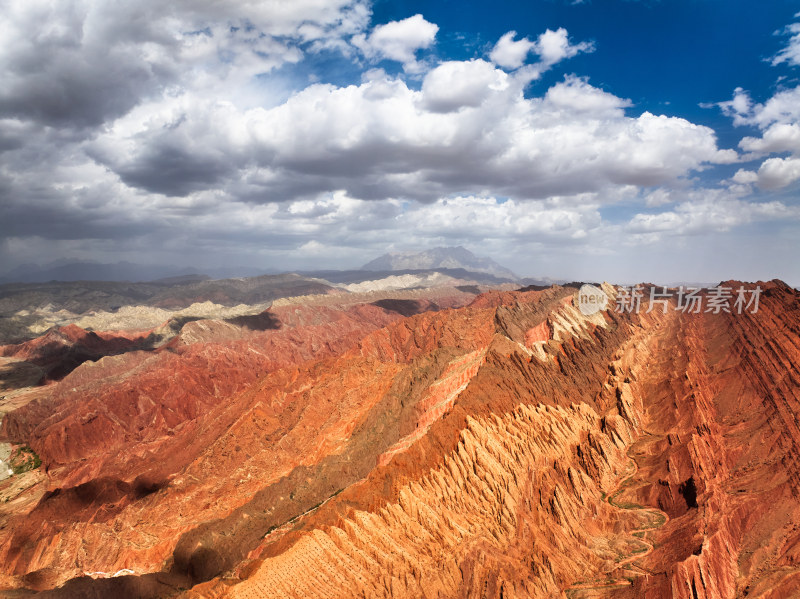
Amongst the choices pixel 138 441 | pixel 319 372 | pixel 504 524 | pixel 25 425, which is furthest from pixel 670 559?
pixel 25 425

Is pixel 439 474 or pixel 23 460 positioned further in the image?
pixel 23 460

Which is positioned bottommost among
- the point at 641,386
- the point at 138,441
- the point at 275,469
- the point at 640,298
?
the point at 138,441

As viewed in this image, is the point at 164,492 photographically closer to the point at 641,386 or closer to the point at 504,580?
the point at 504,580

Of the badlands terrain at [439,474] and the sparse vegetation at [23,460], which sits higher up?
the badlands terrain at [439,474]

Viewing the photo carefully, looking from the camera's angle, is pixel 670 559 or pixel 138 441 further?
pixel 138 441

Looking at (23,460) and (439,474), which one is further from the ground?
(439,474)

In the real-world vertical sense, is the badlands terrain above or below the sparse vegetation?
above

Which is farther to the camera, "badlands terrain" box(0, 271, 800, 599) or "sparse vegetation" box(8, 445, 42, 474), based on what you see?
"sparse vegetation" box(8, 445, 42, 474)

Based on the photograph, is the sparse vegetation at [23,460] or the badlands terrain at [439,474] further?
the sparse vegetation at [23,460]
